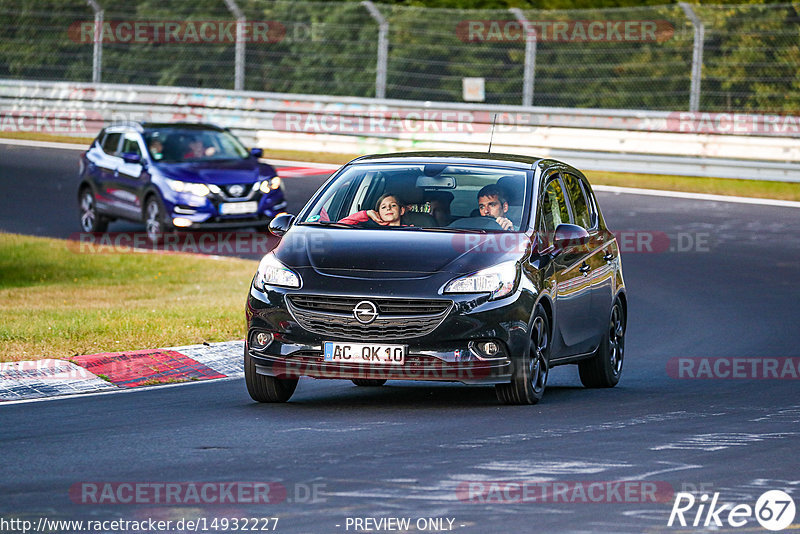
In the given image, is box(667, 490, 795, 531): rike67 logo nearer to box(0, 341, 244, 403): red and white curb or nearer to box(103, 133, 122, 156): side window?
box(0, 341, 244, 403): red and white curb

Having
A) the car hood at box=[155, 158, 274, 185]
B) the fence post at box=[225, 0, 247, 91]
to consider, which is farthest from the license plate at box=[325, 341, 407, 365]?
the fence post at box=[225, 0, 247, 91]

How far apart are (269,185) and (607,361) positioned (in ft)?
36.0

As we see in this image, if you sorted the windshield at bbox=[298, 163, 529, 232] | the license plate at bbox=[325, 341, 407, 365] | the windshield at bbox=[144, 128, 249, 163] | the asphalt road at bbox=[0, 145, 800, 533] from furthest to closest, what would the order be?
the windshield at bbox=[144, 128, 249, 163] → the windshield at bbox=[298, 163, 529, 232] → the license plate at bbox=[325, 341, 407, 365] → the asphalt road at bbox=[0, 145, 800, 533]

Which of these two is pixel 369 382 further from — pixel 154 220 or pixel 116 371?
pixel 154 220

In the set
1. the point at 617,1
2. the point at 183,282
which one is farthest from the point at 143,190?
the point at 617,1

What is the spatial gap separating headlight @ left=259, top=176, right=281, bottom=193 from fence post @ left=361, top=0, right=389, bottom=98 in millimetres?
8256

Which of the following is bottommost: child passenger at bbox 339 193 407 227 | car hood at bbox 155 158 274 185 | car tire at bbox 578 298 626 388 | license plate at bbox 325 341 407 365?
car tire at bbox 578 298 626 388

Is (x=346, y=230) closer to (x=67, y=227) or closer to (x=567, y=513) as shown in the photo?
(x=567, y=513)

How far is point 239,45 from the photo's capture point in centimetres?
3181

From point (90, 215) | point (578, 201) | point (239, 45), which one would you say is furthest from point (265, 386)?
point (239, 45)

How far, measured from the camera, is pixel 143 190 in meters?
22.3

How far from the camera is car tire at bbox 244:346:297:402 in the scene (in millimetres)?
10234

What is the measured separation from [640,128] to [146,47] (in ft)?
38.3

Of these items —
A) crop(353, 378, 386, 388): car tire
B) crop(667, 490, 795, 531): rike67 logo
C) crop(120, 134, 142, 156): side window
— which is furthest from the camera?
crop(120, 134, 142, 156): side window
